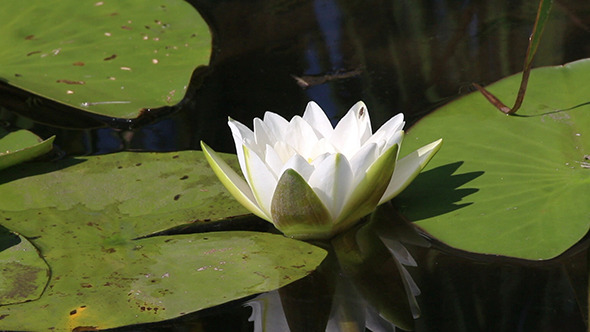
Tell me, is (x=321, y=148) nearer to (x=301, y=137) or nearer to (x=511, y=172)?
(x=301, y=137)

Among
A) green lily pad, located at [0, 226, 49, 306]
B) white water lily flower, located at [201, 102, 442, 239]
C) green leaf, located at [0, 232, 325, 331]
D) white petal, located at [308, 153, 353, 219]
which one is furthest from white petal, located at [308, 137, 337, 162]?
green lily pad, located at [0, 226, 49, 306]

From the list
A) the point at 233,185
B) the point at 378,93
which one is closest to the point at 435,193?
the point at 233,185

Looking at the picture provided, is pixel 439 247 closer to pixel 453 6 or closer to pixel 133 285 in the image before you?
pixel 133 285

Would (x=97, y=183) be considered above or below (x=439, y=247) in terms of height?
above

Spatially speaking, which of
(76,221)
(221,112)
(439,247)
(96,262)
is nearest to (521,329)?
(439,247)

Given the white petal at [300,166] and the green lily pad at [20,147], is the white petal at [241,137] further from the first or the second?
the green lily pad at [20,147]

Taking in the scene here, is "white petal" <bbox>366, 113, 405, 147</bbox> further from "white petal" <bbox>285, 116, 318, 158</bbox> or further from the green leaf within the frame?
the green leaf

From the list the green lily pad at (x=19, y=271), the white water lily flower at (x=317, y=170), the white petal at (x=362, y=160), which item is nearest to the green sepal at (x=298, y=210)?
the white water lily flower at (x=317, y=170)
